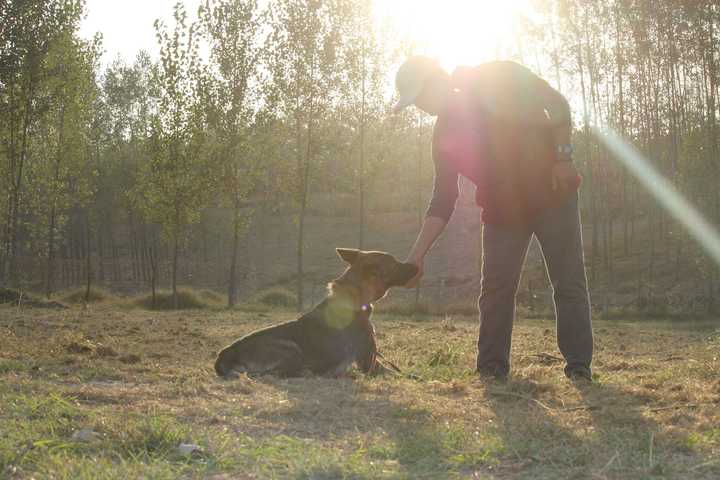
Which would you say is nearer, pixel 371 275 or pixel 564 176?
pixel 564 176

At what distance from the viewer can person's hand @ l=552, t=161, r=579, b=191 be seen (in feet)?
19.2

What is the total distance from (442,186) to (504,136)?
661 mm

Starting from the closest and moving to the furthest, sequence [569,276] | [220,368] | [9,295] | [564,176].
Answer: [564,176]
[569,276]
[220,368]
[9,295]

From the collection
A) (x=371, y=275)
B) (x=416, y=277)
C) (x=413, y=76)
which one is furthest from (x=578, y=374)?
(x=413, y=76)

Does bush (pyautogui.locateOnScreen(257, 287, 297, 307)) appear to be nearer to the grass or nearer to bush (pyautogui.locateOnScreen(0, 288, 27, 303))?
the grass

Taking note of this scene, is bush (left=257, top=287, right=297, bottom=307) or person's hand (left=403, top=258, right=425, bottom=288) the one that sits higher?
person's hand (left=403, top=258, right=425, bottom=288)

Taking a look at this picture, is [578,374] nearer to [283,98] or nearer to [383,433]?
[383,433]

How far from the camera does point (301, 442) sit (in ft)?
11.9

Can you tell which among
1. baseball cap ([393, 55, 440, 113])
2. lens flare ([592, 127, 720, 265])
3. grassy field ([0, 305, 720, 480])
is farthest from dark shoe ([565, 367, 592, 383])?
lens flare ([592, 127, 720, 265])

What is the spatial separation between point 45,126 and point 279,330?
93.7 feet

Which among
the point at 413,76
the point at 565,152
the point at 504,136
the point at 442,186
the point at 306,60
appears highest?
the point at 306,60

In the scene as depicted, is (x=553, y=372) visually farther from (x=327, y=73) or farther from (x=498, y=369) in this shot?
(x=327, y=73)

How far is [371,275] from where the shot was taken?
277 inches

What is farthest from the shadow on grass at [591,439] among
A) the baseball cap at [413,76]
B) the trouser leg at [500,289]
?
the baseball cap at [413,76]
